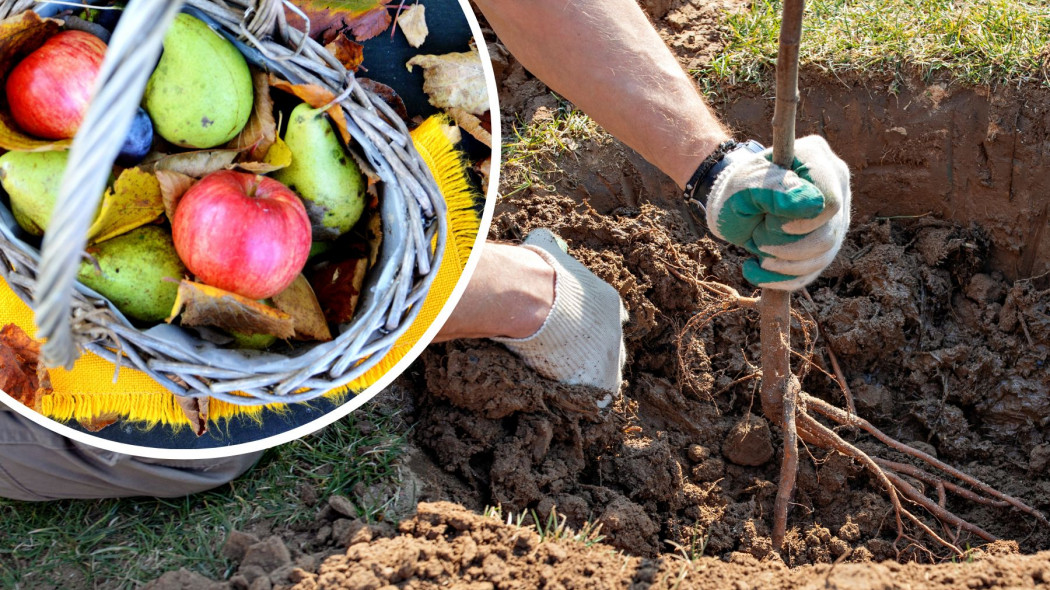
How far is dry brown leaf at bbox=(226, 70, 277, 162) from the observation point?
63.4 inches

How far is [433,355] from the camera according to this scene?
2555 mm

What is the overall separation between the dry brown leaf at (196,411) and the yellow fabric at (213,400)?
0.02 metres

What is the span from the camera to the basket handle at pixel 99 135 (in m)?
0.94

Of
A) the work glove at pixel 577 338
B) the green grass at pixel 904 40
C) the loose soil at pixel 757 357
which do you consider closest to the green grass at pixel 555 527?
the loose soil at pixel 757 357

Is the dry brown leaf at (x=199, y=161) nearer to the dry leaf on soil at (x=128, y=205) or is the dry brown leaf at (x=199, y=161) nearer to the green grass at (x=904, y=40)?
the dry leaf on soil at (x=128, y=205)

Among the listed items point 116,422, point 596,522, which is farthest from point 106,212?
point 596,522

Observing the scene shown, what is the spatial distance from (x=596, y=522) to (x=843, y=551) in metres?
0.79

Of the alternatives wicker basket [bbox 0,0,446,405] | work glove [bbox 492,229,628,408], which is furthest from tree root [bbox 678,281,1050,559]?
wicker basket [bbox 0,0,446,405]

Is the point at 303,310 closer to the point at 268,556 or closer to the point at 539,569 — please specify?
the point at 268,556

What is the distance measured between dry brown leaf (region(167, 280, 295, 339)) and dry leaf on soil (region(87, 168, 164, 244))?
15 centimetres

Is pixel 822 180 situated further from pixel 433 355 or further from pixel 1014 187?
pixel 1014 187

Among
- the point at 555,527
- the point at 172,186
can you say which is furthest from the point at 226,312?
the point at 555,527

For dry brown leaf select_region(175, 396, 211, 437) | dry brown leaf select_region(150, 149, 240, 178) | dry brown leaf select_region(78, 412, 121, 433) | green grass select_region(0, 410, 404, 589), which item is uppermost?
dry brown leaf select_region(150, 149, 240, 178)

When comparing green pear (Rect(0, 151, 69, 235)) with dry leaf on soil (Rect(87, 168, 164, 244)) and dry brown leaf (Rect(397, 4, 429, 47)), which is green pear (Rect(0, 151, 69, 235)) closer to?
dry leaf on soil (Rect(87, 168, 164, 244))
